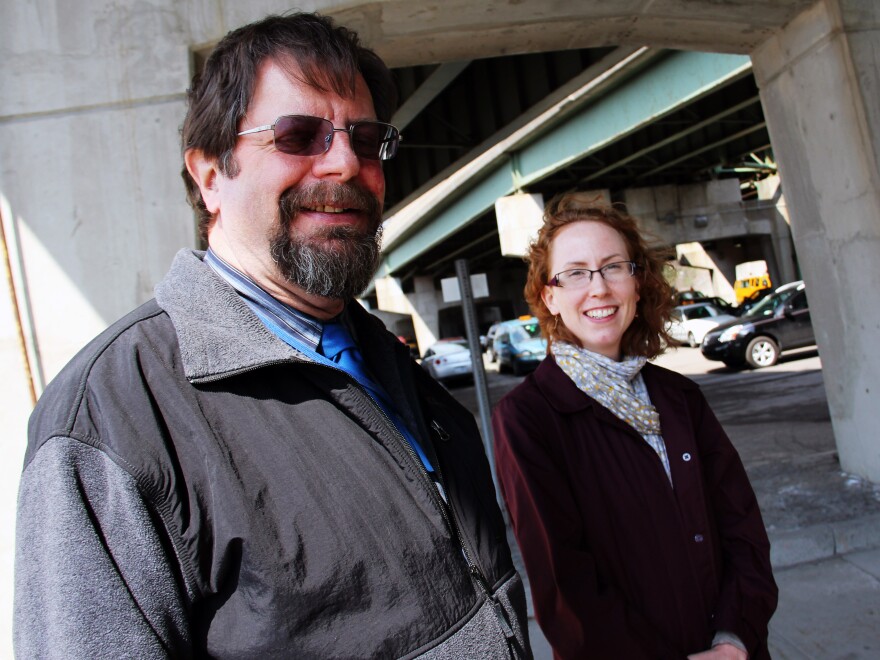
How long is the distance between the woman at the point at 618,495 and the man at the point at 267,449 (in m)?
0.33

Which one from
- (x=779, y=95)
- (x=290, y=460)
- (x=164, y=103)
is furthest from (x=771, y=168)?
(x=290, y=460)

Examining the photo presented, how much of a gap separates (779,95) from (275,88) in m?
5.38

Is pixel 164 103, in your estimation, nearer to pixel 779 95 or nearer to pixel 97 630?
pixel 97 630

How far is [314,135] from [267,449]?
748mm

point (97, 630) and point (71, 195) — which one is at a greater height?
point (71, 195)

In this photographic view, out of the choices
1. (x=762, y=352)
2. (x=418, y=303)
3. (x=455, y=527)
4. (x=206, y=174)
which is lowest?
(x=762, y=352)

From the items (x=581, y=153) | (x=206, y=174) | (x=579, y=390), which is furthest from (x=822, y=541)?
(x=581, y=153)

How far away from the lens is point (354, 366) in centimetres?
151

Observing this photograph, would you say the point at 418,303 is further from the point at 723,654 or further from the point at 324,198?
the point at 324,198

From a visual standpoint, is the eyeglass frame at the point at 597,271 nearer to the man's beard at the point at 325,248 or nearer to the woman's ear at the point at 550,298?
the woman's ear at the point at 550,298

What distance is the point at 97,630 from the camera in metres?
0.91

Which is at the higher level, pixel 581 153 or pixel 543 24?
pixel 581 153

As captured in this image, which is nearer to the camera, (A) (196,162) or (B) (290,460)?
(B) (290,460)

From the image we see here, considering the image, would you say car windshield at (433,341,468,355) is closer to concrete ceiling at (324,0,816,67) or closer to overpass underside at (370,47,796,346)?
overpass underside at (370,47,796,346)
